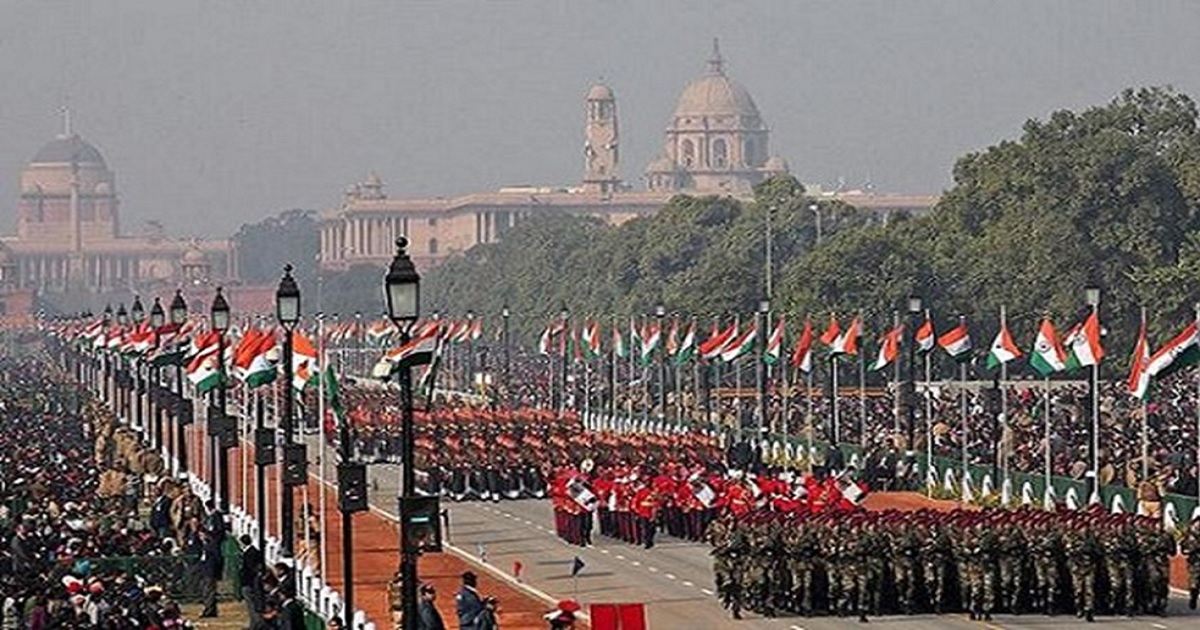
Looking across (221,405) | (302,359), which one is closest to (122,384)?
(221,405)

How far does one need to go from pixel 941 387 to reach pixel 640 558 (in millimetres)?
55085

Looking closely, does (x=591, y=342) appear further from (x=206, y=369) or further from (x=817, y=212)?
(x=817, y=212)

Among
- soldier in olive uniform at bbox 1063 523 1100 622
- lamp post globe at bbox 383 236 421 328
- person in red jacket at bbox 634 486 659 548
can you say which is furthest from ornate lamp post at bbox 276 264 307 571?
lamp post globe at bbox 383 236 421 328

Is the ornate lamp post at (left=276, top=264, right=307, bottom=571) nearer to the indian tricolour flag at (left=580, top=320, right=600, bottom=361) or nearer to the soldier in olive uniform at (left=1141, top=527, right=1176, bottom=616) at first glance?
the soldier in olive uniform at (left=1141, top=527, right=1176, bottom=616)

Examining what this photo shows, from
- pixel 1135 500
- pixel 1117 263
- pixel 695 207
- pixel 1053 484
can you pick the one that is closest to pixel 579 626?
pixel 1135 500

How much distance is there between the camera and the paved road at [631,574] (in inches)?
1614

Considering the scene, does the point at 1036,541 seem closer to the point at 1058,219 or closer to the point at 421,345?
the point at 421,345

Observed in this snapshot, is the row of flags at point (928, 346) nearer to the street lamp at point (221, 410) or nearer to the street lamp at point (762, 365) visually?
the street lamp at point (762, 365)

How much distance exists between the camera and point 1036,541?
1603 inches

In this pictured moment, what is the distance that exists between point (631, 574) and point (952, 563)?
9056 millimetres

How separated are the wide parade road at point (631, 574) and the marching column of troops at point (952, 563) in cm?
27

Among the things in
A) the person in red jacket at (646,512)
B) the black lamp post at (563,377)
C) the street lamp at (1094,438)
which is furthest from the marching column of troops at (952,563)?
the black lamp post at (563,377)

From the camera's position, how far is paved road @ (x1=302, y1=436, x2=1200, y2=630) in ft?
135

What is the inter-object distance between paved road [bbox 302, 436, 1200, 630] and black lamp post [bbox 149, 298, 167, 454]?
315 inches
